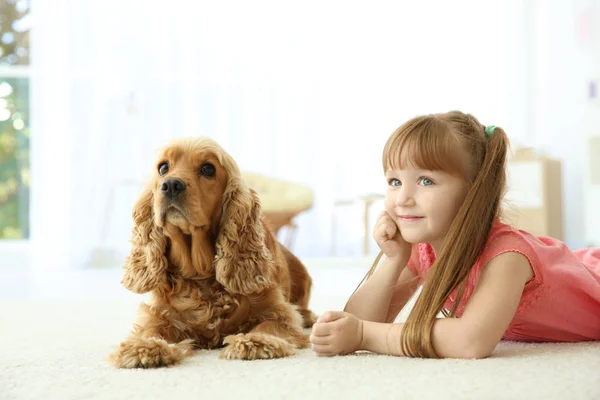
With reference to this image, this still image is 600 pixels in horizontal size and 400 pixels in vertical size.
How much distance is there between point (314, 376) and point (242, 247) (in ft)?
1.78

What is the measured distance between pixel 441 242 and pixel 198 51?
452 centimetres

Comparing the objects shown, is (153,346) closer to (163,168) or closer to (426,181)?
(163,168)

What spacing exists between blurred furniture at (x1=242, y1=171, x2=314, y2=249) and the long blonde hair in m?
2.94

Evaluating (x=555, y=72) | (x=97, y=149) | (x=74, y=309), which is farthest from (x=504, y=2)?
(x=74, y=309)

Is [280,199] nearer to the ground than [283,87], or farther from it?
nearer to the ground

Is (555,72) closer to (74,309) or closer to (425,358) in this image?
(74,309)

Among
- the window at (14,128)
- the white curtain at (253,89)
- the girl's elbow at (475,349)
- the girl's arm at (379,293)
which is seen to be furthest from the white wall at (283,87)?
the girl's elbow at (475,349)

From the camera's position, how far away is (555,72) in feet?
A: 20.2

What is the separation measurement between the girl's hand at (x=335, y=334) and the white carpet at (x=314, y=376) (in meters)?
0.04

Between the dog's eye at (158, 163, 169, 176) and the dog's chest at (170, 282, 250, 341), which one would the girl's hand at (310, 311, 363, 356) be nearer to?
the dog's chest at (170, 282, 250, 341)

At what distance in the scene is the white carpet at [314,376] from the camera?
1127 millimetres

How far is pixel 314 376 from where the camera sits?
1261 mm

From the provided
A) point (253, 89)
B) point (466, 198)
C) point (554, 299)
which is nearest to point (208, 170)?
point (466, 198)

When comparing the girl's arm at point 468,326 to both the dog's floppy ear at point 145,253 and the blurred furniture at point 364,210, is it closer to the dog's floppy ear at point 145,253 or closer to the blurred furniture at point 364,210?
the dog's floppy ear at point 145,253
